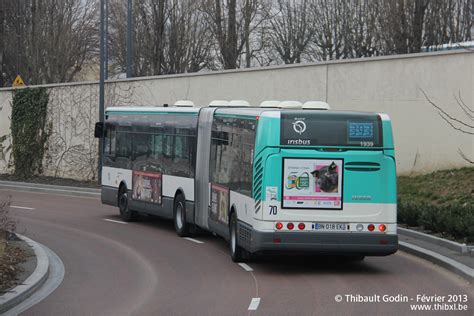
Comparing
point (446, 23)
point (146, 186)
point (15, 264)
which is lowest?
point (15, 264)

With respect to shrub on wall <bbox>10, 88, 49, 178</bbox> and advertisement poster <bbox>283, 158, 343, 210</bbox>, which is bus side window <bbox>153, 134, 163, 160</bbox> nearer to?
advertisement poster <bbox>283, 158, 343, 210</bbox>

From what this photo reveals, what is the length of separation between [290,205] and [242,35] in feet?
106

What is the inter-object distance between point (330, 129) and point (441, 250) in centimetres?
361

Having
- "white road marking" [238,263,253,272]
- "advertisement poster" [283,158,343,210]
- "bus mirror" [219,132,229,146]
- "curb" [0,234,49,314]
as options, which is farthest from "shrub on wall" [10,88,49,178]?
"advertisement poster" [283,158,343,210]

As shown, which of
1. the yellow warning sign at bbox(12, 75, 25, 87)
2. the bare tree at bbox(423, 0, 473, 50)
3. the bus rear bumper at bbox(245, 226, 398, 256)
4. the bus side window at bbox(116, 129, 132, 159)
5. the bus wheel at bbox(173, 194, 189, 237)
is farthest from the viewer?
the yellow warning sign at bbox(12, 75, 25, 87)

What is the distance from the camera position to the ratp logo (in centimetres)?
1569

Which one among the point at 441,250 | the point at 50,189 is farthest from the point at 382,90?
the point at 50,189

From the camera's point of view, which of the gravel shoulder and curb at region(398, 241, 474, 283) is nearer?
the gravel shoulder

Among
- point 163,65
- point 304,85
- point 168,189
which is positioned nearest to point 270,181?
point 168,189

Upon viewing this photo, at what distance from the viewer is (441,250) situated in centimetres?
1756

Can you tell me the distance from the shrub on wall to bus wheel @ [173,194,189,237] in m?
22.8

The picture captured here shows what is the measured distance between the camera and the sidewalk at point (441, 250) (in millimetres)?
15422

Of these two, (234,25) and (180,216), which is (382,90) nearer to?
(180,216)

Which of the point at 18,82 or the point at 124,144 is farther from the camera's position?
the point at 18,82
